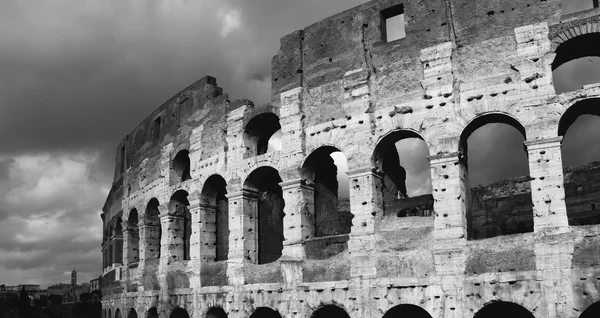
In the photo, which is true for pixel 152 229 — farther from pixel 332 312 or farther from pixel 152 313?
pixel 332 312

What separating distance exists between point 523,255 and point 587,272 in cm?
107

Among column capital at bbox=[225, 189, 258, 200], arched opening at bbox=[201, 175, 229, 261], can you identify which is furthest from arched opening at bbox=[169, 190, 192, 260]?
column capital at bbox=[225, 189, 258, 200]

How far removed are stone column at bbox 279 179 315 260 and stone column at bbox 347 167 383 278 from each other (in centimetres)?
137

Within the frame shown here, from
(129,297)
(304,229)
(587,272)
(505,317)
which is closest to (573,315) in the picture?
(587,272)

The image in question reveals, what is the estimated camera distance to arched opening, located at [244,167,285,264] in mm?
15859

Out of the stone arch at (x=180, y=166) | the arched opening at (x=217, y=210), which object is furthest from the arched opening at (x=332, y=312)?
the stone arch at (x=180, y=166)

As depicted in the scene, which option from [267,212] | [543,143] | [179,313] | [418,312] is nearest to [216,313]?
[179,313]

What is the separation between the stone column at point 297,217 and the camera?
14102 millimetres

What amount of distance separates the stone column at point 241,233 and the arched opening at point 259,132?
1.12 m

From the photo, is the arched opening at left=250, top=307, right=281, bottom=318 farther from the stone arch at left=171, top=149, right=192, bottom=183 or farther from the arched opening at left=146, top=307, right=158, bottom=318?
the stone arch at left=171, top=149, right=192, bottom=183

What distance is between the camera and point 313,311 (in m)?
13.5

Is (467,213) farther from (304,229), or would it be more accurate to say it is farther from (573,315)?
(304,229)

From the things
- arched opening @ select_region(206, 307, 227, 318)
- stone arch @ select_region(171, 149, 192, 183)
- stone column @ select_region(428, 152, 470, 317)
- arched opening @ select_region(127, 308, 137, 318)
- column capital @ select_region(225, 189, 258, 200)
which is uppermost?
stone arch @ select_region(171, 149, 192, 183)

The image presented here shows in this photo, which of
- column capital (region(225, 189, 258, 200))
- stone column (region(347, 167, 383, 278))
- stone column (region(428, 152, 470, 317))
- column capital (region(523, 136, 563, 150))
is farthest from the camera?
column capital (region(225, 189, 258, 200))
